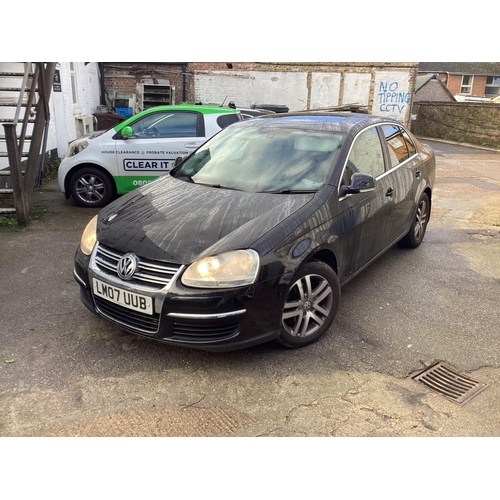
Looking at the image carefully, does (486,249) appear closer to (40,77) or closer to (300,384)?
(300,384)

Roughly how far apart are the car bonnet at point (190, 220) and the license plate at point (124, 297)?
0.88 ft

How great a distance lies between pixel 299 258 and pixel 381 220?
1500 mm

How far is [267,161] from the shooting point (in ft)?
12.8

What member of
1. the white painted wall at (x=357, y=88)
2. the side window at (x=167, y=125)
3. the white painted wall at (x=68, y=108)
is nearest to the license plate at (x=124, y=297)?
the side window at (x=167, y=125)

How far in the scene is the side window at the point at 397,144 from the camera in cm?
464

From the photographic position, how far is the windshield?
3.68 metres

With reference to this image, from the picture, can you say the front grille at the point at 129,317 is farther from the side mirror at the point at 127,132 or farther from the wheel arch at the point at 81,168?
the wheel arch at the point at 81,168

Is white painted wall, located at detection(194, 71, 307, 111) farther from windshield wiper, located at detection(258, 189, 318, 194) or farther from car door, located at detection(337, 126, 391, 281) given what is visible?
windshield wiper, located at detection(258, 189, 318, 194)

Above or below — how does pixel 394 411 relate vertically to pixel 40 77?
below

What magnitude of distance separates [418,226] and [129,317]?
400 centimetres

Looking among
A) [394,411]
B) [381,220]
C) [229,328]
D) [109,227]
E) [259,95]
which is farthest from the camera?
[259,95]

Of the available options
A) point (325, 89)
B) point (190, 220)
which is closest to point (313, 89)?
point (325, 89)

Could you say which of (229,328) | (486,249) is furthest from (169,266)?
(486,249)

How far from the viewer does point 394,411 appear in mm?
2748
